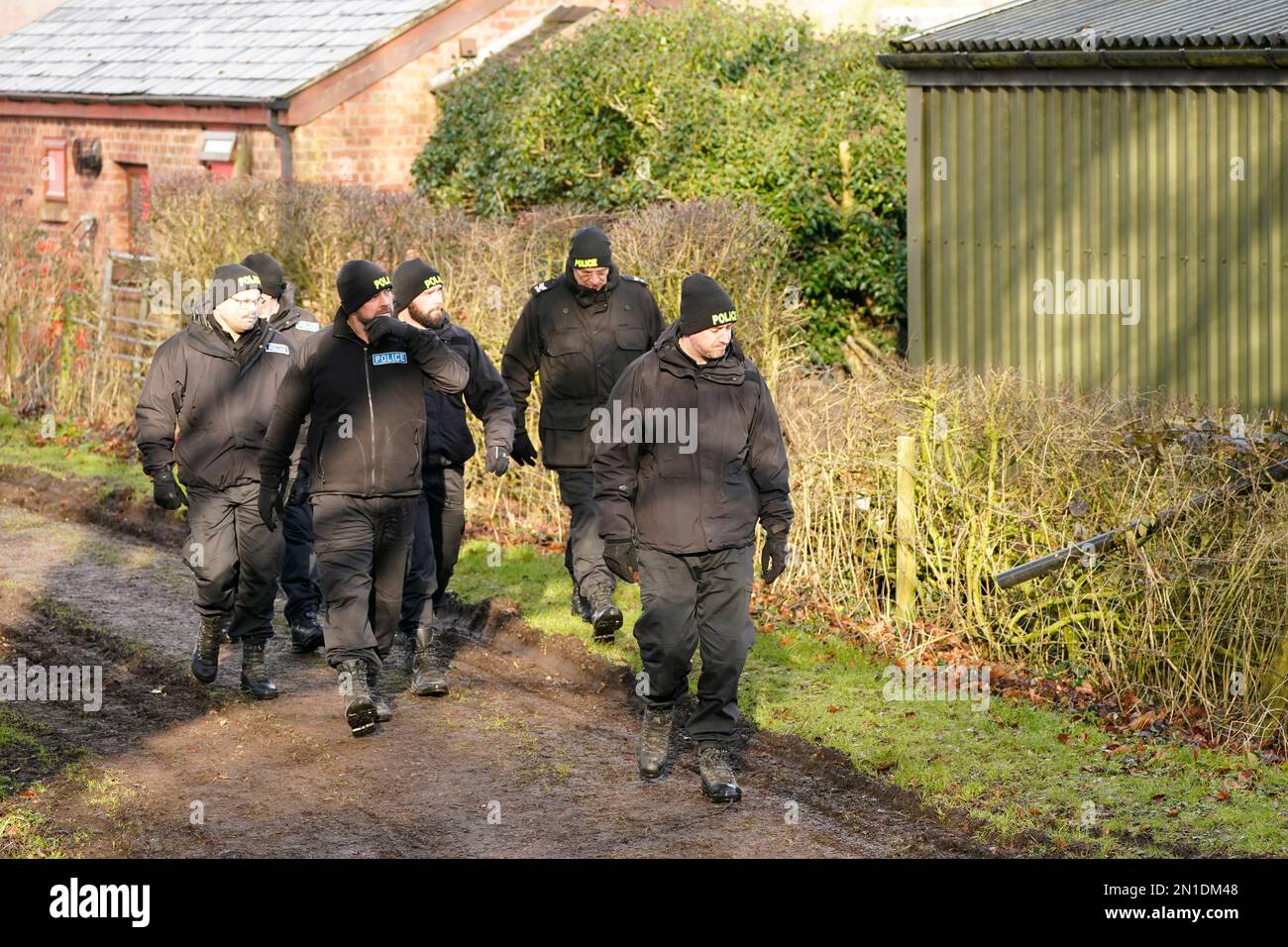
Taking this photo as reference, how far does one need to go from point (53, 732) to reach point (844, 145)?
34.9ft

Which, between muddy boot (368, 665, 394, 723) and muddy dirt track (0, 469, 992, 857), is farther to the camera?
muddy boot (368, 665, 394, 723)

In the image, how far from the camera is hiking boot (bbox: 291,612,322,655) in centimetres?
1017

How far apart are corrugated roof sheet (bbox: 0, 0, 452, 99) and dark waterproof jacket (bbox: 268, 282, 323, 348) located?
11.8 metres

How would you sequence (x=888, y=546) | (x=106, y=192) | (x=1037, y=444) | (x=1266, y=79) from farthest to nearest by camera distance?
(x=106, y=192) < (x=1266, y=79) < (x=888, y=546) < (x=1037, y=444)

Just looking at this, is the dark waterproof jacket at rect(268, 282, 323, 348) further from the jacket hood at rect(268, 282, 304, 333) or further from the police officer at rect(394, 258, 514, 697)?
the police officer at rect(394, 258, 514, 697)

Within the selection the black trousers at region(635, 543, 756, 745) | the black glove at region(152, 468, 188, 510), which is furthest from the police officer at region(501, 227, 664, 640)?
the black trousers at region(635, 543, 756, 745)

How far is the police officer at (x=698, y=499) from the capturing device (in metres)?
7.57

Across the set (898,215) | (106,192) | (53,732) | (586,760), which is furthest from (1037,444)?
(106,192)

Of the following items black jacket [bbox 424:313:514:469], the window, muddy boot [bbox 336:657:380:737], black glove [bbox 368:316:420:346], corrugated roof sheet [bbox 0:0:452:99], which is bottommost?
muddy boot [bbox 336:657:380:737]

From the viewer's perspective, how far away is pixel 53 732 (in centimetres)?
864

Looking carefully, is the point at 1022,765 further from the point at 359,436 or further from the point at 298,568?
the point at 298,568

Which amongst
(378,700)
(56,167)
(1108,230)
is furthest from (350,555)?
(56,167)

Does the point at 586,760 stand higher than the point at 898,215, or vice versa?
the point at 898,215

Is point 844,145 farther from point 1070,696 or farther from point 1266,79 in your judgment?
point 1070,696
